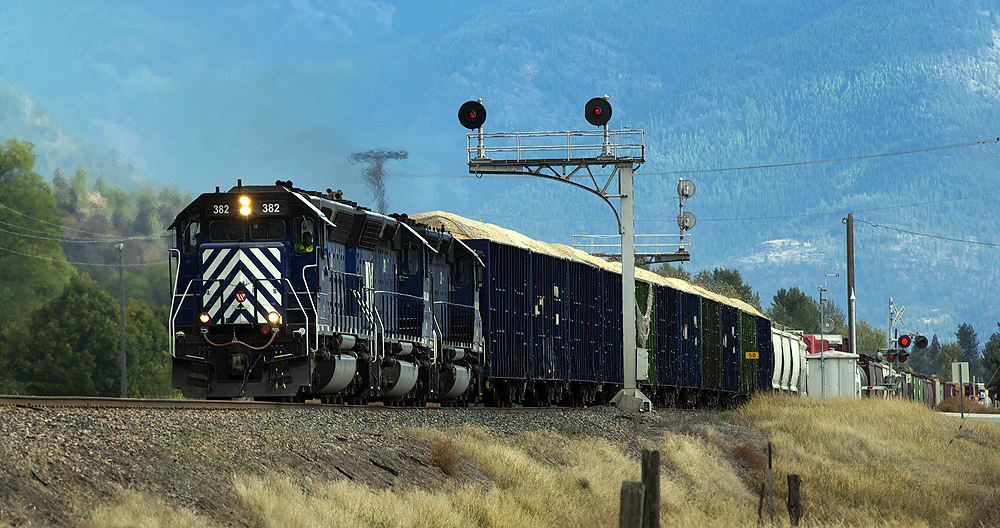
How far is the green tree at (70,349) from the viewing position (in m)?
56.4

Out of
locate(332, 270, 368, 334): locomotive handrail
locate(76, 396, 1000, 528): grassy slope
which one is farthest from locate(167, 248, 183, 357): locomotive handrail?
locate(76, 396, 1000, 528): grassy slope

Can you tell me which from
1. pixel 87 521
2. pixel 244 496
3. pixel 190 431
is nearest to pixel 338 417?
pixel 190 431

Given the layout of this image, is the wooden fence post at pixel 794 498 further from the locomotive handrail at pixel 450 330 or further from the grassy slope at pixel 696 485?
→ the locomotive handrail at pixel 450 330

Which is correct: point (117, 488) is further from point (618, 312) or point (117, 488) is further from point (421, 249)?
point (618, 312)

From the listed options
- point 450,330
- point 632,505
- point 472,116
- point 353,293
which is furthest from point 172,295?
point 472,116

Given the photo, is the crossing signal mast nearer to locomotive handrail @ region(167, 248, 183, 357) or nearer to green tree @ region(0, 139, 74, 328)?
locomotive handrail @ region(167, 248, 183, 357)

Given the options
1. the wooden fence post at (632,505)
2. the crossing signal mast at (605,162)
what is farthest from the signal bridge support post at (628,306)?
the wooden fence post at (632,505)

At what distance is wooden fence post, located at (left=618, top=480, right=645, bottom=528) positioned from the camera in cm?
979

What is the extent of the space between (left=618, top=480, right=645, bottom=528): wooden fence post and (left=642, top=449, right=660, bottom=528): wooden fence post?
113cm

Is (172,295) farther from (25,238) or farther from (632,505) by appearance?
(25,238)

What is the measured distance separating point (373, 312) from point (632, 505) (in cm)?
1060

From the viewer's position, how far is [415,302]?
21.6m

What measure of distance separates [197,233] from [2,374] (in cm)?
4351

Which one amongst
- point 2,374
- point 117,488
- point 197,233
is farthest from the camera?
point 2,374
